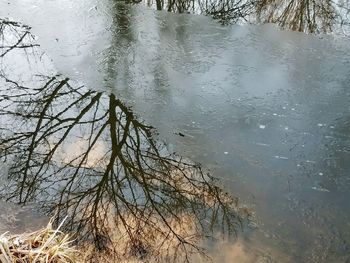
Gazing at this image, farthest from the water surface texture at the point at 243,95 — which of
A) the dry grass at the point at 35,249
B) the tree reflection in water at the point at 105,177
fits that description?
the dry grass at the point at 35,249

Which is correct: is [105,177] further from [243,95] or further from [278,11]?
[278,11]

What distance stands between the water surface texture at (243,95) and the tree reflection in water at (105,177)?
0.55 feet

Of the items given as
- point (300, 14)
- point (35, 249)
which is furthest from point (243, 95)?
point (35, 249)

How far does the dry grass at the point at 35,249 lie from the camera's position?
6.83ft

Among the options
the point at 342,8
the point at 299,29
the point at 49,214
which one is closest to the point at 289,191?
the point at 49,214

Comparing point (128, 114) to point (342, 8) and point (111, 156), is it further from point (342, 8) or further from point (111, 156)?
point (342, 8)

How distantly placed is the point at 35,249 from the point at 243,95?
2.40 m

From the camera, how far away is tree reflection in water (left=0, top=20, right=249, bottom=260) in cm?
288

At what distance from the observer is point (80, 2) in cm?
566

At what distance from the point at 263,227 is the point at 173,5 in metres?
3.41

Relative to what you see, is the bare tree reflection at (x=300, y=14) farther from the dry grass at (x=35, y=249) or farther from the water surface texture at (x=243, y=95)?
the dry grass at (x=35, y=249)

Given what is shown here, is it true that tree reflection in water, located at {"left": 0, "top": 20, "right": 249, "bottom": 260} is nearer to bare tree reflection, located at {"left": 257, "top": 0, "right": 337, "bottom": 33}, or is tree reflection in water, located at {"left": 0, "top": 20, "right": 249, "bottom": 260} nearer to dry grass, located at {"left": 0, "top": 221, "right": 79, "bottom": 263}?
dry grass, located at {"left": 0, "top": 221, "right": 79, "bottom": 263}

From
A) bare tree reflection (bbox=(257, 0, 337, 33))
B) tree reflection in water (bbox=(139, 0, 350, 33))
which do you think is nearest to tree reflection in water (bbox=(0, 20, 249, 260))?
tree reflection in water (bbox=(139, 0, 350, 33))

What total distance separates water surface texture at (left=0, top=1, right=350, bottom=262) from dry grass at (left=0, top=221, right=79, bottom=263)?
47.1 inches
